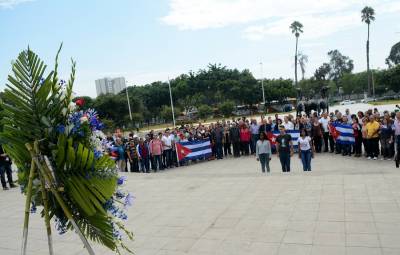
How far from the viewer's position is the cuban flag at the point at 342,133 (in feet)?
47.2

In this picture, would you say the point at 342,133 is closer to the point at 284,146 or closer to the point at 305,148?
the point at 305,148

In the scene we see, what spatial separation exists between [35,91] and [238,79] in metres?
65.7

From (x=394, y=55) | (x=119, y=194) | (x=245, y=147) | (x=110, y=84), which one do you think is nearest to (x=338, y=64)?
(x=394, y=55)

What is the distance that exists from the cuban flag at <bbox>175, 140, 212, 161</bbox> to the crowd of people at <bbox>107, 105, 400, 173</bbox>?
23 centimetres

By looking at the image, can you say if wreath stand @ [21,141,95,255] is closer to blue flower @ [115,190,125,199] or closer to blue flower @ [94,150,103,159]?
blue flower @ [94,150,103,159]

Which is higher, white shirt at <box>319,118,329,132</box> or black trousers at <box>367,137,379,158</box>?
white shirt at <box>319,118,329,132</box>

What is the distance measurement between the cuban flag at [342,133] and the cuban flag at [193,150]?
5666mm

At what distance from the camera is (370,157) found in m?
13.7

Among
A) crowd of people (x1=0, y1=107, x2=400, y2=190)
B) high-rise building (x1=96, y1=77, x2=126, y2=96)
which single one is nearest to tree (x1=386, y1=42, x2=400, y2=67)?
high-rise building (x1=96, y1=77, x2=126, y2=96)

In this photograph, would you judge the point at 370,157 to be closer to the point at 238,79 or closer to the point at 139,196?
the point at 139,196

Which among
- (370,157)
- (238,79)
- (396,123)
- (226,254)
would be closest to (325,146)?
(370,157)

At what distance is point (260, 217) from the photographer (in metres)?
6.78

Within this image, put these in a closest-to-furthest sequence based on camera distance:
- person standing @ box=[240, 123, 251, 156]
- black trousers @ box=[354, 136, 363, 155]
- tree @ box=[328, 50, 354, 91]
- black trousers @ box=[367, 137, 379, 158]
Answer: black trousers @ box=[367, 137, 379, 158] < black trousers @ box=[354, 136, 363, 155] < person standing @ box=[240, 123, 251, 156] < tree @ box=[328, 50, 354, 91]

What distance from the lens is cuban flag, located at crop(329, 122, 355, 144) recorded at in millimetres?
14375
